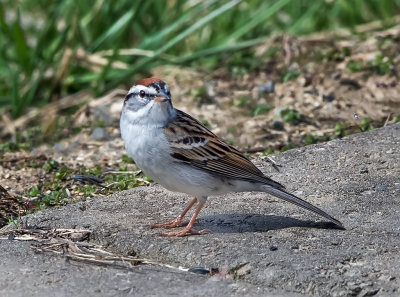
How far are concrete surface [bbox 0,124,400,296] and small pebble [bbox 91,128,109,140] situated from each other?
1536mm

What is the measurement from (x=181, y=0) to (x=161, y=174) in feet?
13.7

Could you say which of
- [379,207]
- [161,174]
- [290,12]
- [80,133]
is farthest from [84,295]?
[290,12]

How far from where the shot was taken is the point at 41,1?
31.5 feet

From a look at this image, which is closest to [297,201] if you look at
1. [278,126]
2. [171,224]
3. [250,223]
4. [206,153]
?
[250,223]

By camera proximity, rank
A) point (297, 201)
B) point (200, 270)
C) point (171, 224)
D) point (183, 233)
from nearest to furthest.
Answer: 1. point (200, 270)
2. point (183, 233)
3. point (297, 201)
4. point (171, 224)

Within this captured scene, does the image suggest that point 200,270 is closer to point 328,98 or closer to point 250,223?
point 250,223

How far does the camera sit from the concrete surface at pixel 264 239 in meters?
3.95

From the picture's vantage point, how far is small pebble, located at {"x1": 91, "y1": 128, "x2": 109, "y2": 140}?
22.7 ft

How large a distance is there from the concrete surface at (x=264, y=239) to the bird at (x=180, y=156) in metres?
0.17

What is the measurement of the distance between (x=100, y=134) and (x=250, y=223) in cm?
247

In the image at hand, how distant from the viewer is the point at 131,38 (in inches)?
353

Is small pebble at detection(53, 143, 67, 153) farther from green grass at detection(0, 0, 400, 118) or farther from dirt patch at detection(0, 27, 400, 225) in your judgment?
green grass at detection(0, 0, 400, 118)

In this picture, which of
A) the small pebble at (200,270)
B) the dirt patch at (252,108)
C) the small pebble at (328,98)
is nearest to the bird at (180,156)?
the small pebble at (200,270)

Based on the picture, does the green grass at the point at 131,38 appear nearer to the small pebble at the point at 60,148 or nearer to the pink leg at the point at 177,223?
the small pebble at the point at 60,148
